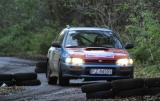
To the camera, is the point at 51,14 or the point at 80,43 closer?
the point at 80,43

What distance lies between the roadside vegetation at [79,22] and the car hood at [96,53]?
4.79 ft

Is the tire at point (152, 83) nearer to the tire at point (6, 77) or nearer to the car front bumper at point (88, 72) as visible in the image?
the car front bumper at point (88, 72)

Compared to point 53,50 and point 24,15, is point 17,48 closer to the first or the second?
point 24,15

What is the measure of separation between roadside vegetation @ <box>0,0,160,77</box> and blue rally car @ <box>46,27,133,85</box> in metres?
1.50

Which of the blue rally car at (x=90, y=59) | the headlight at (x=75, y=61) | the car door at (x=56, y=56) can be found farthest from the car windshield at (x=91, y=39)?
the headlight at (x=75, y=61)

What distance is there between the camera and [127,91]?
12914mm

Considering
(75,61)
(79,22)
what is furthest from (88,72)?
(79,22)

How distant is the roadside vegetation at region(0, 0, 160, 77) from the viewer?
73.8ft

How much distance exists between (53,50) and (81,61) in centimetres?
253

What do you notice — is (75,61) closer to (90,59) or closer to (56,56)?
(90,59)

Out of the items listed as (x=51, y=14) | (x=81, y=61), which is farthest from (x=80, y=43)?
(x=51, y=14)

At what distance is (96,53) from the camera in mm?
17062

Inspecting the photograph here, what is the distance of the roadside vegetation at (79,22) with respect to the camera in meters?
22.5

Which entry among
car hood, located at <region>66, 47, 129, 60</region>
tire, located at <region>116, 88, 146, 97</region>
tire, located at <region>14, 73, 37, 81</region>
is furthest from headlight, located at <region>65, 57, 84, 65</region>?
tire, located at <region>116, 88, 146, 97</region>
